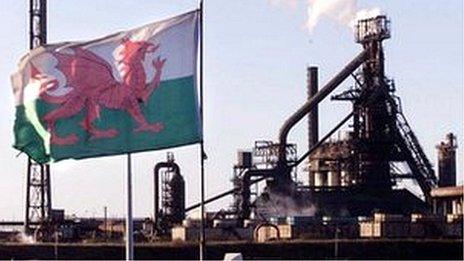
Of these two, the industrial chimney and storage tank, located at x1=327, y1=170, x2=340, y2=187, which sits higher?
the industrial chimney

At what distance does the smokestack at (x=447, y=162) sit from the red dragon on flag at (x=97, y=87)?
77.9 metres

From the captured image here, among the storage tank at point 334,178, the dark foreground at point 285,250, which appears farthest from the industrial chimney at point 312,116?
the dark foreground at point 285,250

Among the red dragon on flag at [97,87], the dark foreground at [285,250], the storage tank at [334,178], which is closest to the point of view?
the red dragon on flag at [97,87]

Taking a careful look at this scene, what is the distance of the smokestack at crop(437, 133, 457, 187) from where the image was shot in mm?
91500

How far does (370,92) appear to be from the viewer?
91.1m

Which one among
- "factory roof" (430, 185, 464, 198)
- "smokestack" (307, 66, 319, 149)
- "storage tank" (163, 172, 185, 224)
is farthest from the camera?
"smokestack" (307, 66, 319, 149)

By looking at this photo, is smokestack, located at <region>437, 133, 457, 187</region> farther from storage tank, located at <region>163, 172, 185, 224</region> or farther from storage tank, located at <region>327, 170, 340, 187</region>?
storage tank, located at <region>163, 172, 185, 224</region>

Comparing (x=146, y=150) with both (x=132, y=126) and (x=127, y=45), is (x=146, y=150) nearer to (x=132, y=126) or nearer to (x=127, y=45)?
(x=132, y=126)

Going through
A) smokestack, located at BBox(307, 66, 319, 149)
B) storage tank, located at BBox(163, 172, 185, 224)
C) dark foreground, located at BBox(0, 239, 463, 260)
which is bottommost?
dark foreground, located at BBox(0, 239, 463, 260)

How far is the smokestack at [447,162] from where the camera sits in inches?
3602

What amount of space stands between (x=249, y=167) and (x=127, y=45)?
77.8m

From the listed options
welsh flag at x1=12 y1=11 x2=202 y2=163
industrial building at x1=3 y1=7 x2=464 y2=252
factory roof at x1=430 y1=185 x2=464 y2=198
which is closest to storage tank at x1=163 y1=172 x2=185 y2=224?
industrial building at x1=3 y1=7 x2=464 y2=252

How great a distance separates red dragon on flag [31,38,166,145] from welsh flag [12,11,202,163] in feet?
0.04

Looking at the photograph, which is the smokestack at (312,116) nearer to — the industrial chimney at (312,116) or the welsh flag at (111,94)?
the industrial chimney at (312,116)
